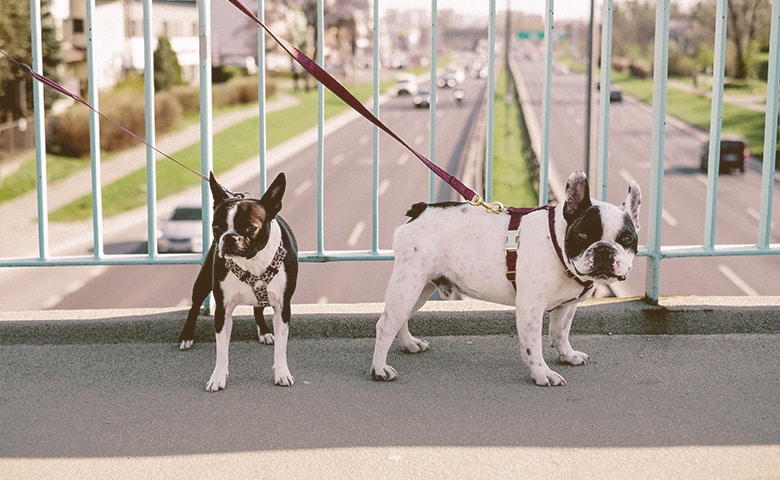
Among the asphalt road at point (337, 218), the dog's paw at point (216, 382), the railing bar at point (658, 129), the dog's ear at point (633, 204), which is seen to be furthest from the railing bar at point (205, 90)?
the asphalt road at point (337, 218)

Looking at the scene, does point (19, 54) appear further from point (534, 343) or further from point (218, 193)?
point (534, 343)

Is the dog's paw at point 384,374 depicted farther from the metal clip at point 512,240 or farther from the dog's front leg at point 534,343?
the metal clip at point 512,240

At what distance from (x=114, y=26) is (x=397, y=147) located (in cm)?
2036

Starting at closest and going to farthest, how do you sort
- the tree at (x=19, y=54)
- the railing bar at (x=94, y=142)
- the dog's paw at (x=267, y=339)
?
the dog's paw at (x=267, y=339)
the railing bar at (x=94, y=142)
the tree at (x=19, y=54)

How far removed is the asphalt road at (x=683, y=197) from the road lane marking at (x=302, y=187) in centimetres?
1072

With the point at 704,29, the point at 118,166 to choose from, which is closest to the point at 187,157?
the point at 118,166

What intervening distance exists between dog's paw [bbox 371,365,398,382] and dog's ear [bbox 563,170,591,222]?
1011mm

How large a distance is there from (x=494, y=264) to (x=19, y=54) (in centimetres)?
4608

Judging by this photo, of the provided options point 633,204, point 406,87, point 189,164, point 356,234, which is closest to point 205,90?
point 633,204

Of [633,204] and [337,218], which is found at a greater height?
[633,204]

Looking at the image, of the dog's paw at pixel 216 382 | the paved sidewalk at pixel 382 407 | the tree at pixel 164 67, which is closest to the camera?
the paved sidewalk at pixel 382 407

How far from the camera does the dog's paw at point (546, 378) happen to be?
14.0ft

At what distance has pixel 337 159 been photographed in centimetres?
5194

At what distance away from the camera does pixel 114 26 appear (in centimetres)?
6425
